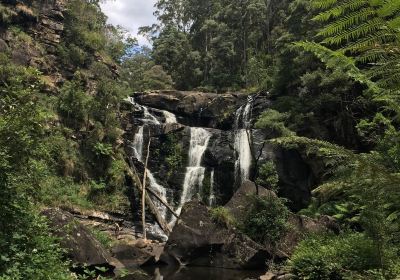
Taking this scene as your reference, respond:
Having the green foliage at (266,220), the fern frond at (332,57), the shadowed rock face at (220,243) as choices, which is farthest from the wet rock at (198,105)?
the fern frond at (332,57)

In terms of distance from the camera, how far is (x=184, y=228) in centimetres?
1515

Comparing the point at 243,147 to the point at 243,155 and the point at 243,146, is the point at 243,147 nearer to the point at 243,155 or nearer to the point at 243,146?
the point at 243,146

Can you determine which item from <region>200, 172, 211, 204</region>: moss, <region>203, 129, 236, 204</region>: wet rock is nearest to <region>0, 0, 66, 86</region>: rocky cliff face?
<region>203, 129, 236, 204</region>: wet rock

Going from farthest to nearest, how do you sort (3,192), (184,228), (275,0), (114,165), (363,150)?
1. (275,0)
2. (114,165)
3. (363,150)
4. (184,228)
5. (3,192)

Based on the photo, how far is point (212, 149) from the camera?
24031 mm

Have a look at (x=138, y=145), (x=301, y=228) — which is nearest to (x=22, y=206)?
(x=301, y=228)

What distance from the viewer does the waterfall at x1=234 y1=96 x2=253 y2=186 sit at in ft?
74.8

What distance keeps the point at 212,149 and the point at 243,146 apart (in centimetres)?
191

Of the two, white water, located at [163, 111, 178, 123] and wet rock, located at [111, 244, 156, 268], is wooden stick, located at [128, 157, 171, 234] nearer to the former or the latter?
wet rock, located at [111, 244, 156, 268]

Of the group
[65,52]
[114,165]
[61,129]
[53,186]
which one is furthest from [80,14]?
[53,186]

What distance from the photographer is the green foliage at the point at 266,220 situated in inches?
607

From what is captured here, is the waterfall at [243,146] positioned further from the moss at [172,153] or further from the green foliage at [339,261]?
the green foliage at [339,261]

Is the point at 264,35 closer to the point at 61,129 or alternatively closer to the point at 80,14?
the point at 80,14

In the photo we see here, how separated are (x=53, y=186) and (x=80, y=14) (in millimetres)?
14776
